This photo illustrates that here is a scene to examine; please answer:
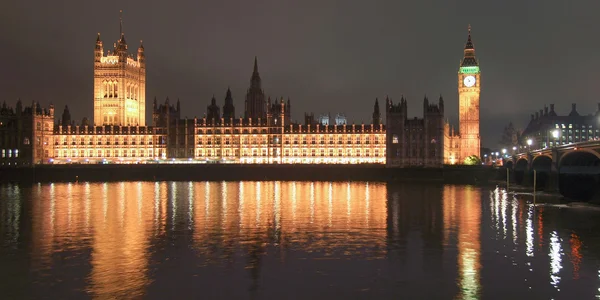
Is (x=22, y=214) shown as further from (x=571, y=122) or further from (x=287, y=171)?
(x=571, y=122)

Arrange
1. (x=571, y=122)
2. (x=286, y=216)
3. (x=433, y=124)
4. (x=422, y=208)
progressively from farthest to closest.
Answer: (x=571, y=122), (x=433, y=124), (x=422, y=208), (x=286, y=216)

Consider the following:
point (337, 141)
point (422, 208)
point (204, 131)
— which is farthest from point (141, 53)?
point (422, 208)

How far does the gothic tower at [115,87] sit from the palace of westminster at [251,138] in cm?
1218

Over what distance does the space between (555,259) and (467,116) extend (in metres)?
136

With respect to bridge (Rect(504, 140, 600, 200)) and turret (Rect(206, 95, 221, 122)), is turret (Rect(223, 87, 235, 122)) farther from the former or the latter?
bridge (Rect(504, 140, 600, 200))

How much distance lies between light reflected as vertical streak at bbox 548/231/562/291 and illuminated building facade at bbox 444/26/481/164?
124m

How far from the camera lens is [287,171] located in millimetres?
128750

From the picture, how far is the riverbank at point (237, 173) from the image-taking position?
12156 cm

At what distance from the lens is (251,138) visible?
15675 centimetres

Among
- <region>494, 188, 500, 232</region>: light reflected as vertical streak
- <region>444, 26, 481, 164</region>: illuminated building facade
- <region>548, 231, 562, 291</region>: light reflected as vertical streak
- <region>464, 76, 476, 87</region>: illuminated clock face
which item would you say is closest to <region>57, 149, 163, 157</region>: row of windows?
<region>444, 26, 481, 164</region>: illuminated building facade

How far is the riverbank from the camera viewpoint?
122 meters

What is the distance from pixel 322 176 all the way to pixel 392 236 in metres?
86.0

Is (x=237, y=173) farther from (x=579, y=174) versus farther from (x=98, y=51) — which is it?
(x=98, y=51)

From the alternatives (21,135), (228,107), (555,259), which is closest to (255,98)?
(228,107)
